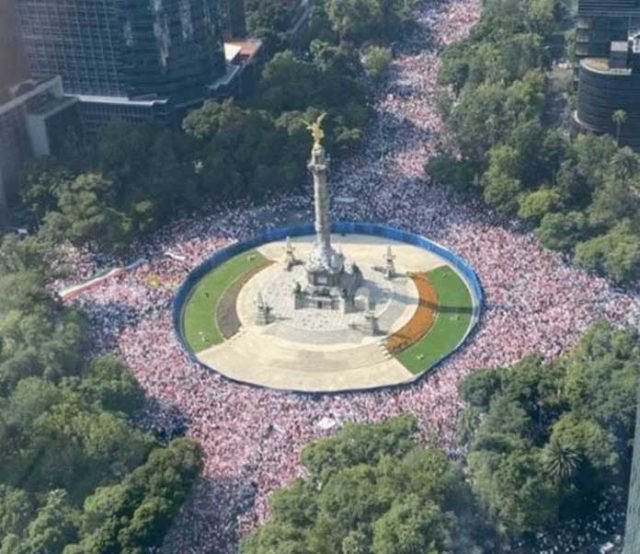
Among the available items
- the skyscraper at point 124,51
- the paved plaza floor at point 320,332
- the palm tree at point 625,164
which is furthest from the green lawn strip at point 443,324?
the skyscraper at point 124,51

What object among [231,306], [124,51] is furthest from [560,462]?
[124,51]

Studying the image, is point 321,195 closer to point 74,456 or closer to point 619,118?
point 74,456

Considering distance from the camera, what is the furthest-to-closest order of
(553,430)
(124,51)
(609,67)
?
(124,51), (609,67), (553,430)

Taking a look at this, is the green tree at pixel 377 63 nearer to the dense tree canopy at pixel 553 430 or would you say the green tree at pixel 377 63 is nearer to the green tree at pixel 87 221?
the green tree at pixel 87 221

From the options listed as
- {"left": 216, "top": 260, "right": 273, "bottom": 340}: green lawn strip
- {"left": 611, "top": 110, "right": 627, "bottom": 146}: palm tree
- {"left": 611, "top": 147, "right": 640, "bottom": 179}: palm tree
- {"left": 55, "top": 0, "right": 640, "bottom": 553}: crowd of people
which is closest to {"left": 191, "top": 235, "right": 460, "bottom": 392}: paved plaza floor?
{"left": 216, "top": 260, "right": 273, "bottom": 340}: green lawn strip

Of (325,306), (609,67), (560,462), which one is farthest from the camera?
(609,67)

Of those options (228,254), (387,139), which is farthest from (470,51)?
(228,254)

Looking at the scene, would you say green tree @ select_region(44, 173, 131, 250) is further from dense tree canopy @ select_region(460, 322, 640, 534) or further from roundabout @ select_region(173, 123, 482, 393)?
dense tree canopy @ select_region(460, 322, 640, 534)

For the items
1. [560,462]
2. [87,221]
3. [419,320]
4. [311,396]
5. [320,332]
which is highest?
[87,221]
